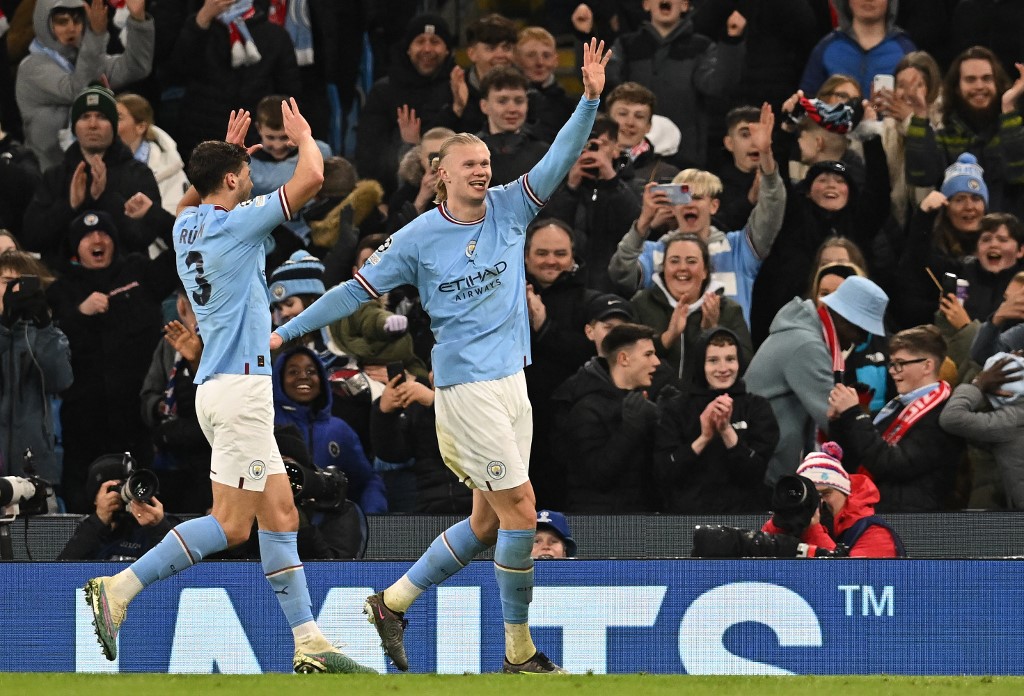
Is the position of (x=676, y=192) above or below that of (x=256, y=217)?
below

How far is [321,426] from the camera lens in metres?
10.2

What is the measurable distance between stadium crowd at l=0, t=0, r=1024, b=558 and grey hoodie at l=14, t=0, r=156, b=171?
2 centimetres

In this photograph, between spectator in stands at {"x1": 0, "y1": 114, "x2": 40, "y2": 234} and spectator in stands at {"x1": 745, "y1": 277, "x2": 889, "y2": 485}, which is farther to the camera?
spectator in stands at {"x1": 0, "y1": 114, "x2": 40, "y2": 234}

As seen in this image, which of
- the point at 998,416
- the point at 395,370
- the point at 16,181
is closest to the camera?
the point at 998,416

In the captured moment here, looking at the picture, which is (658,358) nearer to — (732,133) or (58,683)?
(732,133)

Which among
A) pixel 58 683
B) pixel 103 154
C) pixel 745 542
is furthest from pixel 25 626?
pixel 103 154

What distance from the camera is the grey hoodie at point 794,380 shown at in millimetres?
10492

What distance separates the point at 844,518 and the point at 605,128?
394cm

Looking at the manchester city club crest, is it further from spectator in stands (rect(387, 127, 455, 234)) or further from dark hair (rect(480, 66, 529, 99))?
dark hair (rect(480, 66, 529, 99))

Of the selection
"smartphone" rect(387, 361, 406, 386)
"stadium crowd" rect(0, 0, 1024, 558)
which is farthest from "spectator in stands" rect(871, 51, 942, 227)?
"smartphone" rect(387, 361, 406, 386)

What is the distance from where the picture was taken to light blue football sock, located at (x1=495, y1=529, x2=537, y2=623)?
7426 millimetres

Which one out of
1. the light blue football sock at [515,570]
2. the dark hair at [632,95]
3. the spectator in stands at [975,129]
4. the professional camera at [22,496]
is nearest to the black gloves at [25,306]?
the professional camera at [22,496]

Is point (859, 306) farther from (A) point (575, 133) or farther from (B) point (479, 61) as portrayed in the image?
(B) point (479, 61)

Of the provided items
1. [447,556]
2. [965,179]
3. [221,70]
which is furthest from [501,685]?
[221,70]
